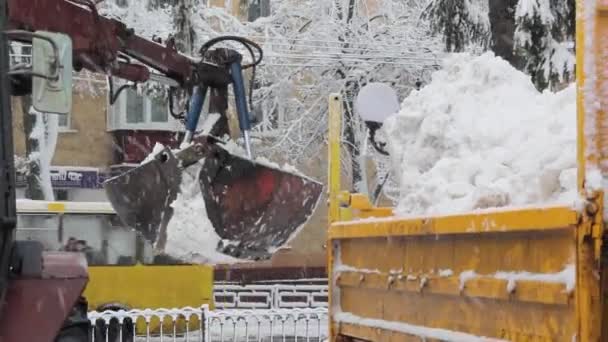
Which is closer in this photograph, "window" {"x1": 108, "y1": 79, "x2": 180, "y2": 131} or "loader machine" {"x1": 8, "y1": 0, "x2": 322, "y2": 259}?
"loader machine" {"x1": 8, "y1": 0, "x2": 322, "y2": 259}

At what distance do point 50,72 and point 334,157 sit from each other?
271 centimetres

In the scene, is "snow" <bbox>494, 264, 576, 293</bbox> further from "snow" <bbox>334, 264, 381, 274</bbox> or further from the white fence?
the white fence

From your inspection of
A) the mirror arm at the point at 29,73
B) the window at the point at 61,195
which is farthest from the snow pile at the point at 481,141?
the window at the point at 61,195

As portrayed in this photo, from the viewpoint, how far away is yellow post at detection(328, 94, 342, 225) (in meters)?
6.42

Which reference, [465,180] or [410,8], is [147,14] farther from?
[465,180]

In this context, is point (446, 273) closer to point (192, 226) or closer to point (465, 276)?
point (465, 276)

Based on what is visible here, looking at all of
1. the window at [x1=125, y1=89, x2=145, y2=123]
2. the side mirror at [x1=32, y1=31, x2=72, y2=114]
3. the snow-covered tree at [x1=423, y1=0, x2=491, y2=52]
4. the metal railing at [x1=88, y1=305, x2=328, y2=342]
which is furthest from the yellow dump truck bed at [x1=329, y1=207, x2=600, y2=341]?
the window at [x1=125, y1=89, x2=145, y2=123]

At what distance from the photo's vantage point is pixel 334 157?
6488 mm

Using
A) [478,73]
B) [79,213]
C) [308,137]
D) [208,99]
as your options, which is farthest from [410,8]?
[478,73]

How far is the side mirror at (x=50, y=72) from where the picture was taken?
4027 mm

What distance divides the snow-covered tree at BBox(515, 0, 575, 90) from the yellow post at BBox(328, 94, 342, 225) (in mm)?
6447

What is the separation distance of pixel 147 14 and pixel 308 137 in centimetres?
453

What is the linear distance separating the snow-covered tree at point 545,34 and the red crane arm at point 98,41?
5.58m

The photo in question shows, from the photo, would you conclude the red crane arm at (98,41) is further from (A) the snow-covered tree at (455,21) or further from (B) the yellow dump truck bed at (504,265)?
(A) the snow-covered tree at (455,21)
